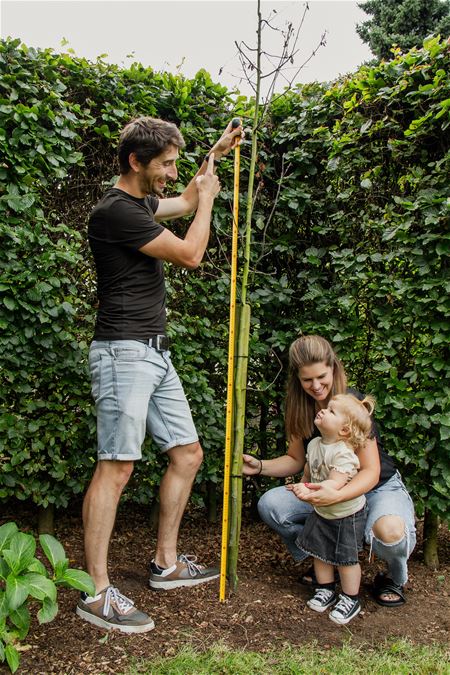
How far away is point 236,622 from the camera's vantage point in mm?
2770

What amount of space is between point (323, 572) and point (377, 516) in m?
0.38

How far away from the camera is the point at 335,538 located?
2930mm

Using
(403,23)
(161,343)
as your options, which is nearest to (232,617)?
(161,343)

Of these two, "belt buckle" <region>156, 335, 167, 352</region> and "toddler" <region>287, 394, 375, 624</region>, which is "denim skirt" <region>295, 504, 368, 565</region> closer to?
"toddler" <region>287, 394, 375, 624</region>

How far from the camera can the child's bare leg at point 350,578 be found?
2.90m

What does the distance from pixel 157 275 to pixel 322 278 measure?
4.19ft

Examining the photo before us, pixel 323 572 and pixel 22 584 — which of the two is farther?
pixel 323 572

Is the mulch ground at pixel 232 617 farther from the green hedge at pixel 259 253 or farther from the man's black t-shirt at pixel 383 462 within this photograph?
the man's black t-shirt at pixel 383 462

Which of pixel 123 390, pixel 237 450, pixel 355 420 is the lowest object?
pixel 237 450

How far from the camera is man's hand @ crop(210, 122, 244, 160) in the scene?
9.95 ft

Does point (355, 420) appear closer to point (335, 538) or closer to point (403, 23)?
point (335, 538)

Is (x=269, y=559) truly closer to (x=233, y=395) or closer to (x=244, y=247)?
(x=233, y=395)

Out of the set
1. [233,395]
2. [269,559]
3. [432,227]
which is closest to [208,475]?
[269,559]

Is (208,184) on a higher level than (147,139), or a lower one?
lower
